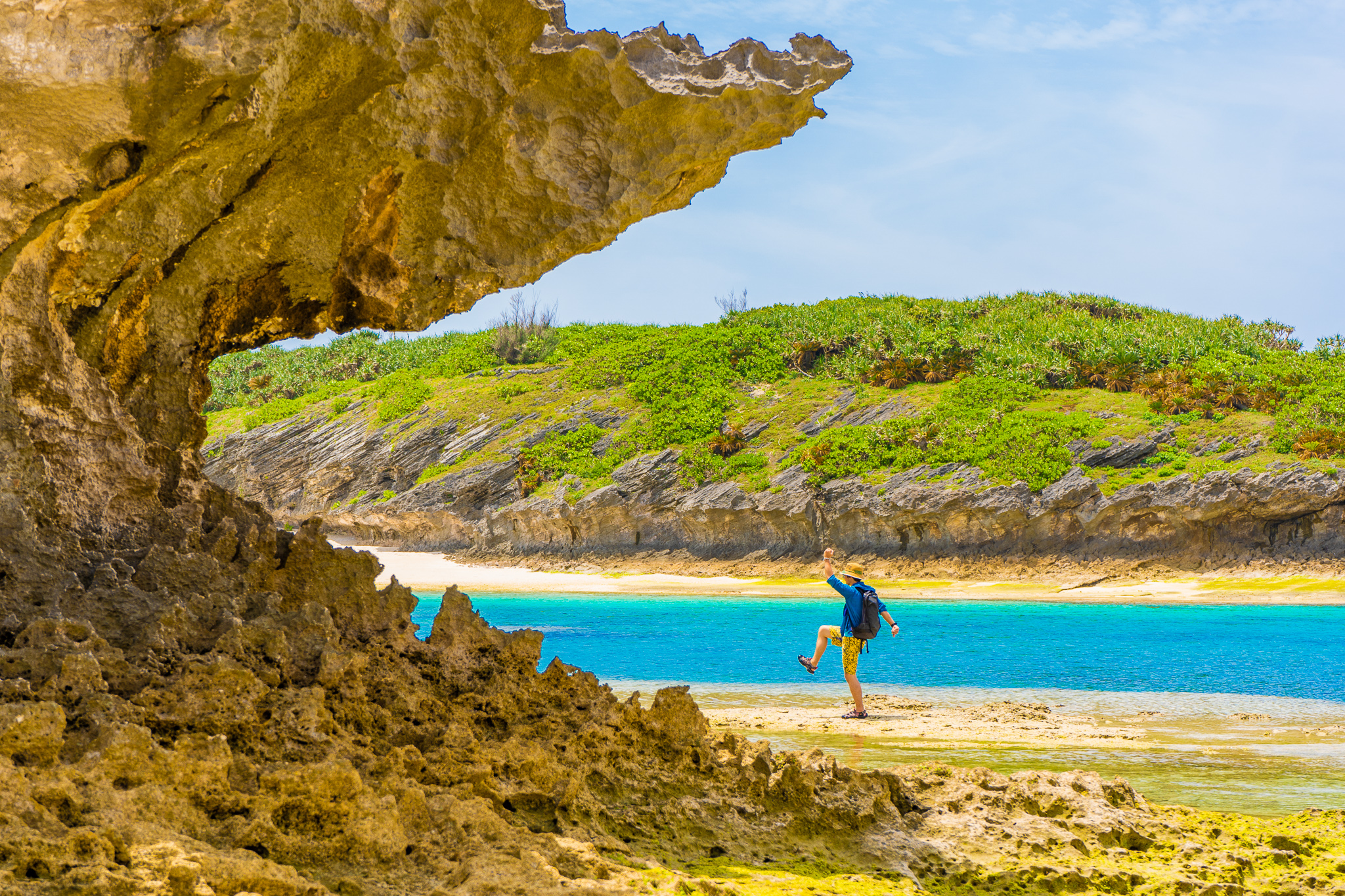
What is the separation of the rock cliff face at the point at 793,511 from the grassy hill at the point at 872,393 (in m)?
0.72

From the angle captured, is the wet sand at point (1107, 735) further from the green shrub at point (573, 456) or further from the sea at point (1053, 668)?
the green shrub at point (573, 456)

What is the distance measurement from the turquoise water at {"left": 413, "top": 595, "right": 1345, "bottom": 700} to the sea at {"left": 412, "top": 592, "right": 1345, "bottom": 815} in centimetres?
7

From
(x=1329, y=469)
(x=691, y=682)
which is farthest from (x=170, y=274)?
(x=1329, y=469)

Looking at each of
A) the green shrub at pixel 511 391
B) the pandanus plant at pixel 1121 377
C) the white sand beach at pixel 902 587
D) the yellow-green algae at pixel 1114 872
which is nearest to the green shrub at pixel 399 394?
the green shrub at pixel 511 391

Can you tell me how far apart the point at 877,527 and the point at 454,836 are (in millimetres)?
27809

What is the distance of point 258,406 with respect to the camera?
156 feet

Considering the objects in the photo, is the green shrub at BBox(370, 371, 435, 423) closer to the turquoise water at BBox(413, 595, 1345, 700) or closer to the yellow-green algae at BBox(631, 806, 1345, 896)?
the turquoise water at BBox(413, 595, 1345, 700)

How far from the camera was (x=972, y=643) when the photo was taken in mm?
17422

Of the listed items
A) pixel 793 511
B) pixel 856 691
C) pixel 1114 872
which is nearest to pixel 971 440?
pixel 793 511

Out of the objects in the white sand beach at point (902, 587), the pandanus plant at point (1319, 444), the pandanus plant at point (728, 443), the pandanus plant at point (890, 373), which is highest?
the pandanus plant at point (890, 373)

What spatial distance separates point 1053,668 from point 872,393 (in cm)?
2278

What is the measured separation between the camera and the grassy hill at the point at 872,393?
30312 mm

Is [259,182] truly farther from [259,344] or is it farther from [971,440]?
[971,440]

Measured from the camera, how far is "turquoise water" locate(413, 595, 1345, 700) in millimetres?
13172
